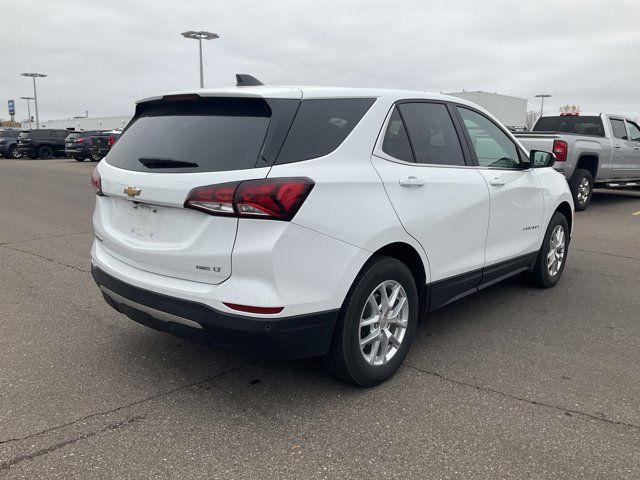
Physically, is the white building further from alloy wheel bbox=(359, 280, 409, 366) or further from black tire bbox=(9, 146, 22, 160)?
alloy wheel bbox=(359, 280, 409, 366)

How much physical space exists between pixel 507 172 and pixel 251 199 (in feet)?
8.58

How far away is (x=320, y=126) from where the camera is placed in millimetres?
3090

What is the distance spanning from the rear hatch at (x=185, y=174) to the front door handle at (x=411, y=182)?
830 millimetres

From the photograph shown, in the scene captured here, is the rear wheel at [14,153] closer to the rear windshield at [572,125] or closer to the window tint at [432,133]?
the rear windshield at [572,125]

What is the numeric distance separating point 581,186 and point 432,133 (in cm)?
839

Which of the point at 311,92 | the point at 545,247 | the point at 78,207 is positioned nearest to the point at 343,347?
the point at 311,92

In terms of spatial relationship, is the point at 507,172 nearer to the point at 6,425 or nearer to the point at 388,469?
the point at 388,469

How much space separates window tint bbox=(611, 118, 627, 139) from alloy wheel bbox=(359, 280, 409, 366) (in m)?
10.5

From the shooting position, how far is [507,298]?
5.23 metres

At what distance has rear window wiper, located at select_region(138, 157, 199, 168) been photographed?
9.79 ft

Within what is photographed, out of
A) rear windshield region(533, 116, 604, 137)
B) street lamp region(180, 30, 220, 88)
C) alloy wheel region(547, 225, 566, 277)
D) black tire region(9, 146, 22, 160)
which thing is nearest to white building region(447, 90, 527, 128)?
street lamp region(180, 30, 220, 88)

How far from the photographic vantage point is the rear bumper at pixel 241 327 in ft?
9.20

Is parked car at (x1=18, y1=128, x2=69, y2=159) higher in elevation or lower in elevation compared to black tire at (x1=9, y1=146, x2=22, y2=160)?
higher

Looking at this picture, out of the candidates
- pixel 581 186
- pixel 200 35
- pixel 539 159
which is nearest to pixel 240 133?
pixel 539 159
